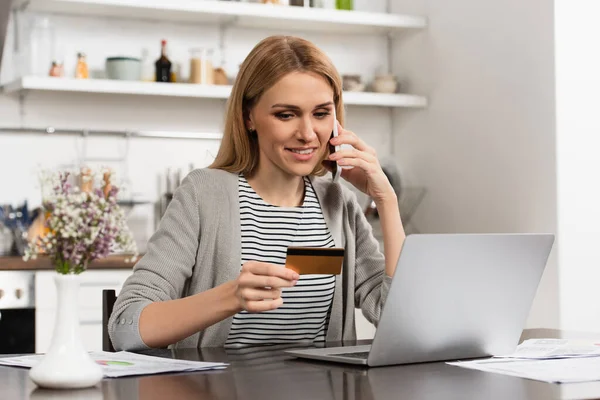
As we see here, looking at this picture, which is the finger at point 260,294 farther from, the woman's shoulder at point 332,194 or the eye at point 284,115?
the woman's shoulder at point 332,194

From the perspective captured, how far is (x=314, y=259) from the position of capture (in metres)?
1.34

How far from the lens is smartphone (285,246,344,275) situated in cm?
133

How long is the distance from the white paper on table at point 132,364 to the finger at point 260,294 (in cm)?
11

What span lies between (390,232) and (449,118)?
2.36m

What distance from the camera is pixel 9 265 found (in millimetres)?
3393

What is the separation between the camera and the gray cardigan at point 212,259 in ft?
5.68

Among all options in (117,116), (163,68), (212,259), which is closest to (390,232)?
(212,259)

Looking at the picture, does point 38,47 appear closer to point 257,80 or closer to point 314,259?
point 257,80

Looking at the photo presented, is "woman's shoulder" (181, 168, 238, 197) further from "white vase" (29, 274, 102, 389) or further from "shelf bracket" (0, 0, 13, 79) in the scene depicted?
"shelf bracket" (0, 0, 13, 79)

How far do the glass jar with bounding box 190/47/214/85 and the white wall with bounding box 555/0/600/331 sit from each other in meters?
1.48

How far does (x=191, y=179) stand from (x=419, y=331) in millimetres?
742

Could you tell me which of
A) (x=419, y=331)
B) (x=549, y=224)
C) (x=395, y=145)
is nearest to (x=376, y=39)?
(x=395, y=145)

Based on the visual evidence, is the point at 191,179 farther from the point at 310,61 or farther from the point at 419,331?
the point at 419,331

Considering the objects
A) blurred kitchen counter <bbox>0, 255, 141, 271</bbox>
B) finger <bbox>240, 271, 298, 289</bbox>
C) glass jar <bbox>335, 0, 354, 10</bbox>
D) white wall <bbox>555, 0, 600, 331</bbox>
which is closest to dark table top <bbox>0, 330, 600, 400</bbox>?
finger <bbox>240, 271, 298, 289</bbox>
